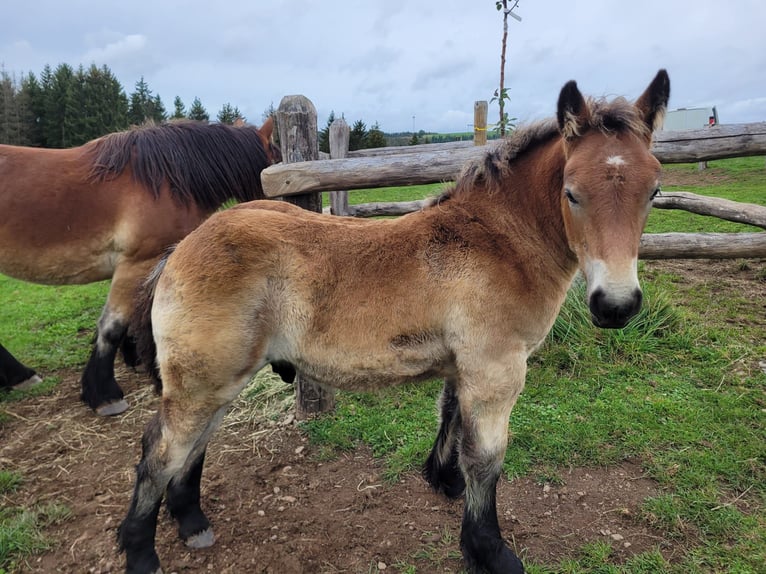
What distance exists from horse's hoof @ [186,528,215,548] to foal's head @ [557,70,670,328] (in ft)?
7.93

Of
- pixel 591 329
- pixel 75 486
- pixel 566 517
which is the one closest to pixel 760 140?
pixel 591 329

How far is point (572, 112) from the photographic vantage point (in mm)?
2057

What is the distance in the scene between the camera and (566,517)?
2.74 meters

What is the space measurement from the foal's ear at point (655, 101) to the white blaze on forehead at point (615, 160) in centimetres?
38

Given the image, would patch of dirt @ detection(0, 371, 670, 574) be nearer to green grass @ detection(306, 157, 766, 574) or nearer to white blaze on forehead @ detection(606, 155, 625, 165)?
green grass @ detection(306, 157, 766, 574)

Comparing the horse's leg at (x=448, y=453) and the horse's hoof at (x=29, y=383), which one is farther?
the horse's hoof at (x=29, y=383)

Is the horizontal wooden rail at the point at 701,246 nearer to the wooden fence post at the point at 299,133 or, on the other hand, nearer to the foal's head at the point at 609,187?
the foal's head at the point at 609,187

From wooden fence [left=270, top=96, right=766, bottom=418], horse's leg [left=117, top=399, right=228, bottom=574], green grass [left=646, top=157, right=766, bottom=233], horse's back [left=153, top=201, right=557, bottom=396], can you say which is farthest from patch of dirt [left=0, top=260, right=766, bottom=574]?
green grass [left=646, top=157, right=766, bottom=233]

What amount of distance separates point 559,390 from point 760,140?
2572mm

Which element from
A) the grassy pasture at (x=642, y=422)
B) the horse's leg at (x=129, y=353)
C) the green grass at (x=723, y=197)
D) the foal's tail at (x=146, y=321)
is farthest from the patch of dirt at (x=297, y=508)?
the green grass at (x=723, y=197)

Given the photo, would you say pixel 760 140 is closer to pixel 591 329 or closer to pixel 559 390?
pixel 591 329

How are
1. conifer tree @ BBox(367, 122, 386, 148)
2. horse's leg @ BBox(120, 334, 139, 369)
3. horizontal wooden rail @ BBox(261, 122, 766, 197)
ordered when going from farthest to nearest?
conifer tree @ BBox(367, 122, 386, 148) < horse's leg @ BBox(120, 334, 139, 369) < horizontal wooden rail @ BBox(261, 122, 766, 197)

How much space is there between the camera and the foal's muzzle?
1.80 metres

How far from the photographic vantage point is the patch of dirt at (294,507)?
2533 millimetres
